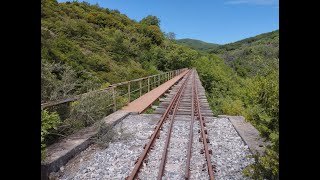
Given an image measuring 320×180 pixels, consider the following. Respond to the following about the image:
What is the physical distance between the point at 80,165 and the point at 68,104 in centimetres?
193

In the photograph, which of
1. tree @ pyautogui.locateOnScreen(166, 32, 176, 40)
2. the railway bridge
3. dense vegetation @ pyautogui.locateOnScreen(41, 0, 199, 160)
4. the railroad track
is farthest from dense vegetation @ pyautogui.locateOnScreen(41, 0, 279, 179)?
tree @ pyautogui.locateOnScreen(166, 32, 176, 40)

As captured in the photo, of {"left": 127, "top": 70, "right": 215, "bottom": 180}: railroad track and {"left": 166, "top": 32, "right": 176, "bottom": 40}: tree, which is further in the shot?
{"left": 166, "top": 32, "right": 176, "bottom": 40}: tree

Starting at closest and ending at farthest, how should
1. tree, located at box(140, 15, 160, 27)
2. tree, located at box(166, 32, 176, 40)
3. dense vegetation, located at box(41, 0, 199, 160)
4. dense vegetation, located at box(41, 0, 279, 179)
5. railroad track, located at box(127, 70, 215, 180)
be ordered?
dense vegetation, located at box(41, 0, 279, 179), railroad track, located at box(127, 70, 215, 180), dense vegetation, located at box(41, 0, 199, 160), tree, located at box(140, 15, 160, 27), tree, located at box(166, 32, 176, 40)

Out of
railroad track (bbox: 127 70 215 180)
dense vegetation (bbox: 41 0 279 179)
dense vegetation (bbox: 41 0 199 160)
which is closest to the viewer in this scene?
dense vegetation (bbox: 41 0 279 179)

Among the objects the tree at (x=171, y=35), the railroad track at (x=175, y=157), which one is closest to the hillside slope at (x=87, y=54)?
the railroad track at (x=175, y=157)

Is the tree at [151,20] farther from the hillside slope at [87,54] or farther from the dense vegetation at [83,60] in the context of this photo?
the hillside slope at [87,54]

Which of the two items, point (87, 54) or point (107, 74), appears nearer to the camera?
point (107, 74)

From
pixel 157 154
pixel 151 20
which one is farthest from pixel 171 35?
pixel 157 154

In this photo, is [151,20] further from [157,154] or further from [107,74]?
[157,154]

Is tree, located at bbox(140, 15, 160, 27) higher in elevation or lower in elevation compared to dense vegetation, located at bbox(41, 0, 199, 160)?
higher

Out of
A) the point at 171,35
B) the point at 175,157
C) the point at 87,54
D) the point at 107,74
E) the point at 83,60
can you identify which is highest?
the point at 171,35

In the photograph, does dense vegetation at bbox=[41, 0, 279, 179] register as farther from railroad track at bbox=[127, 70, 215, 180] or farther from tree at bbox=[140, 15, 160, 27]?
tree at bbox=[140, 15, 160, 27]
